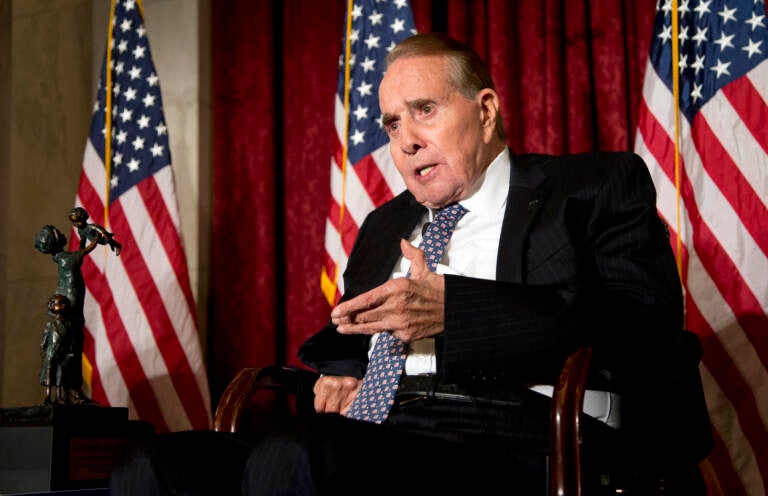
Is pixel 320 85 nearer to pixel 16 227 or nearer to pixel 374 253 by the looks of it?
pixel 16 227

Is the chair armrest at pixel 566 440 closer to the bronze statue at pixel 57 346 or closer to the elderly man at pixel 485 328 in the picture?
the elderly man at pixel 485 328

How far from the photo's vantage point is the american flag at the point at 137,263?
11.8 feet

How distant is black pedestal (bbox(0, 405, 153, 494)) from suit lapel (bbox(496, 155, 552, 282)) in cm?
163

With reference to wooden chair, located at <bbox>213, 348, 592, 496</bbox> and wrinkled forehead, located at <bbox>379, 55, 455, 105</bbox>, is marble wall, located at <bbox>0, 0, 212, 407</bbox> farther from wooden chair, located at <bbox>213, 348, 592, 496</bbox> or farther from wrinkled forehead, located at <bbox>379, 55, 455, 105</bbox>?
→ wooden chair, located at <bbox>213, 348, 592, 496</bbox>

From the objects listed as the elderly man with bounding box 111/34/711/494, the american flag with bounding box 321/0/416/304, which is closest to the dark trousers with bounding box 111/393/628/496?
the elderly man with bounding box 111/34/711/494

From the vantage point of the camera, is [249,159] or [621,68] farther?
[249,159]

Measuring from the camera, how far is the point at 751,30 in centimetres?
276

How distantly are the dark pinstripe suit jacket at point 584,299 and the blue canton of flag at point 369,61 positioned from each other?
1567 millimetres

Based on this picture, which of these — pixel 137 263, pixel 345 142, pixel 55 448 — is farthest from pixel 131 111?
pixel 55 448

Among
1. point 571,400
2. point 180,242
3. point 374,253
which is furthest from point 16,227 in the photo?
point 571,400

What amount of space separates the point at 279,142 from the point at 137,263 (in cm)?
89

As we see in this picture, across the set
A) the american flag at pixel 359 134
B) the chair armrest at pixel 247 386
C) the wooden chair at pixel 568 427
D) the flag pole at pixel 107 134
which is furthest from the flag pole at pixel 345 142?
the wooden chair at pixel 568 427

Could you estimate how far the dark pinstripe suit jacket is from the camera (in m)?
1.54

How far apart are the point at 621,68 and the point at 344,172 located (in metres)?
1.12
